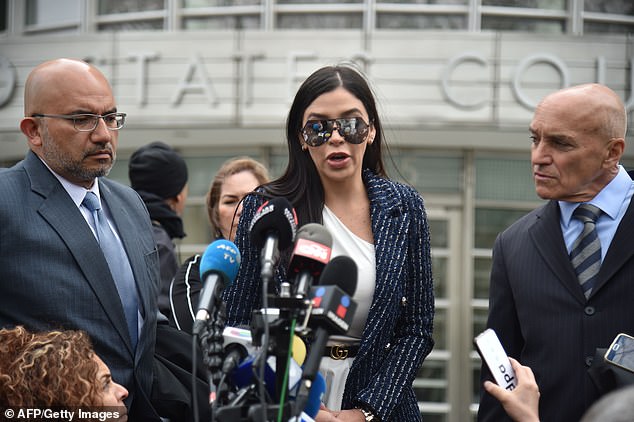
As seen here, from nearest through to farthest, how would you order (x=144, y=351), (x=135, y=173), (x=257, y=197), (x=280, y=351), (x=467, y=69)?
(x=280, y=351), (x=144, y=351), (x=257, y=197), (x=135, y=173), (x=467, y=69)

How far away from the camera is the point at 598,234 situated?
3.82 metres

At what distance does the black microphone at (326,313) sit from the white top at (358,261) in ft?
2.94

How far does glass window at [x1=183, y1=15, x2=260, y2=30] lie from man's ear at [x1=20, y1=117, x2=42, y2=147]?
911 cm

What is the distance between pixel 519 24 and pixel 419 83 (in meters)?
1.84

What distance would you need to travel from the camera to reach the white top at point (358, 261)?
371cm

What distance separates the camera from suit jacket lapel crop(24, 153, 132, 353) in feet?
11.1

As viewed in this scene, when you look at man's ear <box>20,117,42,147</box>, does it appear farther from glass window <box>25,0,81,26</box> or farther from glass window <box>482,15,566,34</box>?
glass window <box>25,0,81,26</box>

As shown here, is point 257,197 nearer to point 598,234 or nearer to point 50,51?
point 598,234

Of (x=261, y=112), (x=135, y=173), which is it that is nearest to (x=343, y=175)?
(x=135, y=173)

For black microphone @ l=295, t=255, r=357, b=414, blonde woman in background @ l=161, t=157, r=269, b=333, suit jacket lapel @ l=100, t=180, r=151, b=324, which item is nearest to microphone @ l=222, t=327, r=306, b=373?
black microphone @ l=295, t=255, r=357, b=414

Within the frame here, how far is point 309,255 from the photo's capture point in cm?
273

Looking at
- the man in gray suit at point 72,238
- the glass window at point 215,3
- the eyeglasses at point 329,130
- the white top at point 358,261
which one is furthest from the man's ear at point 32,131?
the glass window at point 215,3

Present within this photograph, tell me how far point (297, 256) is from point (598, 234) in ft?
5.44

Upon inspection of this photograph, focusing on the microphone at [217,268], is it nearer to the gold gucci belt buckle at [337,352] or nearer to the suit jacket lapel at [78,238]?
the suit jacket lapel at [78,238]
